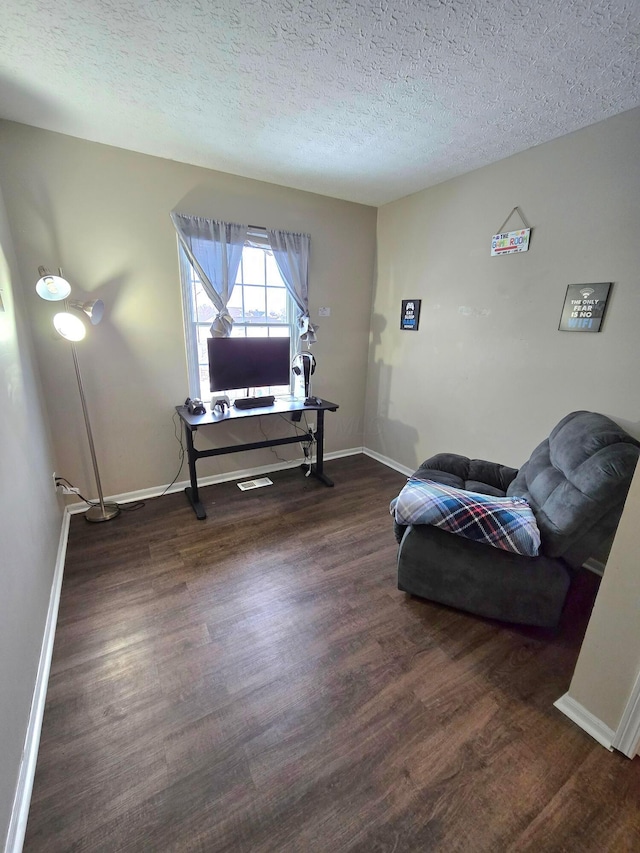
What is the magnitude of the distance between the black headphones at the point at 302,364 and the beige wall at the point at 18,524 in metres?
2.02

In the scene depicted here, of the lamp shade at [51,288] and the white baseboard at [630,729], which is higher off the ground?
the lamp shade at [51,288]

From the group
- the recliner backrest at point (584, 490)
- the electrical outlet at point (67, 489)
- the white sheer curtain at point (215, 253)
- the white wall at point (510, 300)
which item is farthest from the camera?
the white sheer curtain at point (215, 253)

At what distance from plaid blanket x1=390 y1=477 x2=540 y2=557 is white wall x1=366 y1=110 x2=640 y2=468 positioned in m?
1.01

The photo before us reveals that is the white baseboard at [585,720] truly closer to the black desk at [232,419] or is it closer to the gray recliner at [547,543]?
the gray recliner at [547,543]

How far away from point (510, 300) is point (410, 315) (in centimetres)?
97

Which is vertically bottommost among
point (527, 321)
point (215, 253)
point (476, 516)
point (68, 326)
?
point (476, 516)

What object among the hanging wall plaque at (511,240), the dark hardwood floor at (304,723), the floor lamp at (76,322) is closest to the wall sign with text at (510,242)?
the hanging wall plaque at (511,240)

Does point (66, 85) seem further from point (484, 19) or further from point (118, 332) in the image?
point (484, 19)

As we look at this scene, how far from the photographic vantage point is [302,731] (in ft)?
4.30

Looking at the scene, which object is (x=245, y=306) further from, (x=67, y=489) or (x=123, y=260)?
(x=67, y=489)

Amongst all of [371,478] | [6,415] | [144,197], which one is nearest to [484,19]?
[144,197]

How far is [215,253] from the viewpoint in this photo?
9.17ft

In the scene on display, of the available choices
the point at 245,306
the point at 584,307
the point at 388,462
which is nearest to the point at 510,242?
the point at 584,307

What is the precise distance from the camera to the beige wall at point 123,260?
2260 mm
